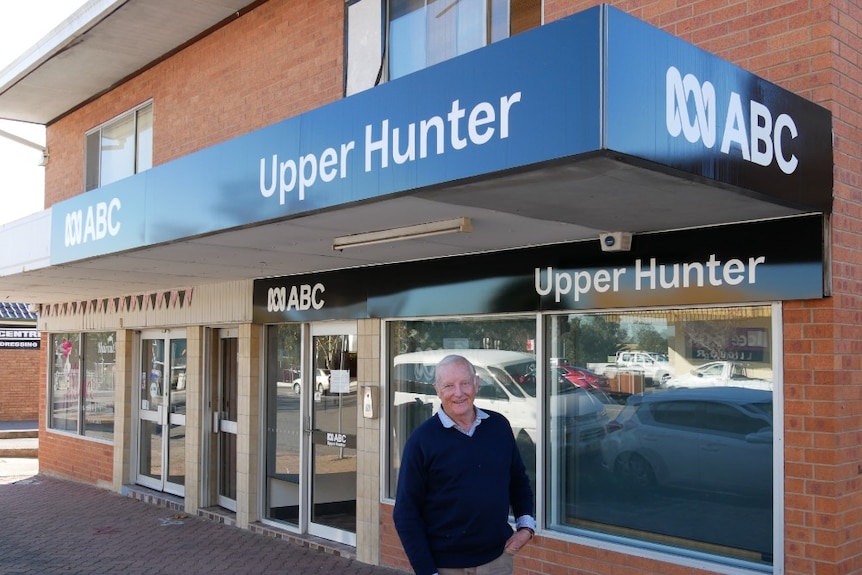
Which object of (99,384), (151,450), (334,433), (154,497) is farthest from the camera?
(99,384)

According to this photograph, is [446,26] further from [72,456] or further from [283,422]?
[72,456]

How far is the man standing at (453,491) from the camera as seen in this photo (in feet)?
12.2

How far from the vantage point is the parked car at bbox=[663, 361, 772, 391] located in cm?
→ 527

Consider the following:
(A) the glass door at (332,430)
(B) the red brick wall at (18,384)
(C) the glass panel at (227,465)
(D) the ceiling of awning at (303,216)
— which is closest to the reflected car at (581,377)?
(D) the ceiling of awning at (303,216)

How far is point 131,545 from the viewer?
9195 mm

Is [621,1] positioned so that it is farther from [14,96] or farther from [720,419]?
[14,96]

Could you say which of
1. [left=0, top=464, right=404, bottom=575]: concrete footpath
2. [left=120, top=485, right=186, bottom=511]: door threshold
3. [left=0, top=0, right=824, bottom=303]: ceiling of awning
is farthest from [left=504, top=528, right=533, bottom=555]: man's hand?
[left=120, top=485, right=186, bottom=511]: door threshold

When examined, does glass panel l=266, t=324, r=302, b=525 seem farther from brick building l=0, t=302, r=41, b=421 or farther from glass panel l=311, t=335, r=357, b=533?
brick building l=0, t=302, r=41, b=421

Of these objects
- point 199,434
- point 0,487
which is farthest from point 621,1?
point 0,487

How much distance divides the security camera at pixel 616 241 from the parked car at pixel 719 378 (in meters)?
0.89

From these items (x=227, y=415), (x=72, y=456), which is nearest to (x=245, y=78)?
(x=227, y=415)

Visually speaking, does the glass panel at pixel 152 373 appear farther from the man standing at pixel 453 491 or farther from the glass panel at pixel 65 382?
the man standing at pixel 453 491

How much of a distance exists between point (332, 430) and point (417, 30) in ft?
12.8

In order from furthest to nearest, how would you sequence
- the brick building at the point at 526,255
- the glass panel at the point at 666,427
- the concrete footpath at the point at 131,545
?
the concrete footpath at the point at 131,545 → the glass panel at the point at 666,427 → the brick building at the point at 526,255
